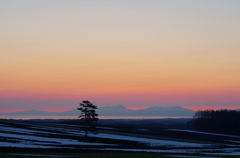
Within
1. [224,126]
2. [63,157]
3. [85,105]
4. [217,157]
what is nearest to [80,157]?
→ [63,157]

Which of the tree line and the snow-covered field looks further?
the tree line

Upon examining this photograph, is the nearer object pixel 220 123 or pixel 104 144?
pixel 104 144

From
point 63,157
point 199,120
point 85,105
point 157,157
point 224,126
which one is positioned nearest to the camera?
point 63,157

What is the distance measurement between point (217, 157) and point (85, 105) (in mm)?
44890

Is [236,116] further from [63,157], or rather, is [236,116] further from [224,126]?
[63,157]

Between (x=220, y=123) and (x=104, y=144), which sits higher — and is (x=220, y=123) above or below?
above

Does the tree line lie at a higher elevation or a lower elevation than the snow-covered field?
higher

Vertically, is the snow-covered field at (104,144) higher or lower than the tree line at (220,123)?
lower

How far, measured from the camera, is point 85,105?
3728 inches

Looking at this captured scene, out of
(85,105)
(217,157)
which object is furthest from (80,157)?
(85,105)

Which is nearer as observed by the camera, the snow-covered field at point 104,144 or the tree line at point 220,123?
the snow-covered field at point 104,144

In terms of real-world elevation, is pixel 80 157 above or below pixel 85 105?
below

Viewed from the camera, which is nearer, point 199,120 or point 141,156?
point 141,156

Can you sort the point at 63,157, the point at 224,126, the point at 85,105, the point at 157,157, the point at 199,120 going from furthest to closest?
1. the point at 199,120
2. the point at 224,126
3. the point at 85,105
4. the point at 157,157
5. the point at 63,157
